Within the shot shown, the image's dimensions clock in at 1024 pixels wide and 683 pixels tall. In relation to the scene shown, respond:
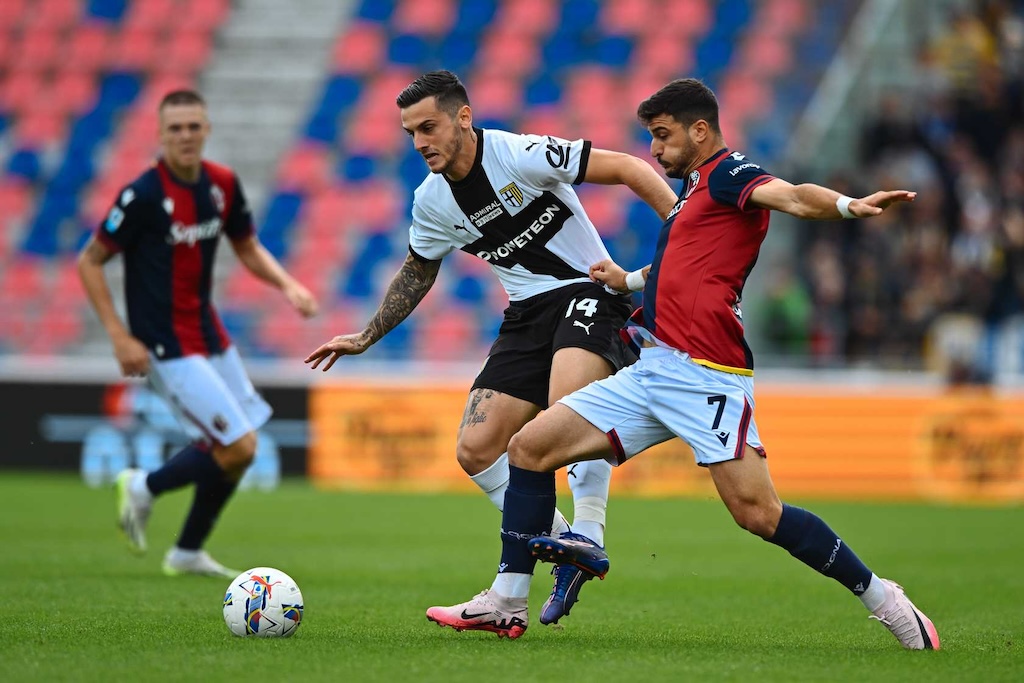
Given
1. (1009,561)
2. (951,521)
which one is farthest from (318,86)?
(1009,561)

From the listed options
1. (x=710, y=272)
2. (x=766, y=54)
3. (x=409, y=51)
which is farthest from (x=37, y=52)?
(x=710, y=272)

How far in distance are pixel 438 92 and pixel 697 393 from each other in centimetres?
185

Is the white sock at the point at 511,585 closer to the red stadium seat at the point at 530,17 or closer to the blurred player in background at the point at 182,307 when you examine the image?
the blurred player in background at the point at 182,307

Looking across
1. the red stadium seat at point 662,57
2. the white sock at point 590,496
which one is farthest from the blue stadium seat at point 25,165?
the white sock at point 590,496

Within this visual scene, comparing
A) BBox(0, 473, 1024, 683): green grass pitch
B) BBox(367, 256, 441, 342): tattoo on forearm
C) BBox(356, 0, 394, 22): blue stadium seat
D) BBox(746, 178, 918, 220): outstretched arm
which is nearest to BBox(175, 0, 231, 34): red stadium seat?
BBox(356, 0, 394, 22): blue stadium seat

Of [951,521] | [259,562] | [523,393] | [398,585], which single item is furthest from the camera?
[951,521]

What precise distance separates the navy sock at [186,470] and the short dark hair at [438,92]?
128 inches

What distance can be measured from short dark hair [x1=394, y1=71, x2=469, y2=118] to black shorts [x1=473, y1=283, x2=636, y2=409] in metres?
0.99

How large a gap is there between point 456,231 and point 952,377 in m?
10.7

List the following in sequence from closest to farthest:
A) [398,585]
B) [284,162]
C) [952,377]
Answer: [398,585] < [952,377] < [284,162]

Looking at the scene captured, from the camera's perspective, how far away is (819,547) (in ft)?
18.6

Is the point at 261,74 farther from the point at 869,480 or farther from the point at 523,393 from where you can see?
the point at 523,393

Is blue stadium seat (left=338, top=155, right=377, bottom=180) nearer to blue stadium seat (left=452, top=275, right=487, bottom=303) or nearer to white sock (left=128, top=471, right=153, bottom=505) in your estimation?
blue stadium seat (left=452, top=275, right=487, bottom=303)

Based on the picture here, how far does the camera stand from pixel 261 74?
23250 millimetres
